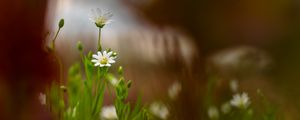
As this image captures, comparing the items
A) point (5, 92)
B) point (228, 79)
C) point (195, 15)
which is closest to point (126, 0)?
point (195, 15)

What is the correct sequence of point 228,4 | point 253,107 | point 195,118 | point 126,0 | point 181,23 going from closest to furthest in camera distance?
point 195,118, point 253,107, point 181,23, point 126,0, point 228,4

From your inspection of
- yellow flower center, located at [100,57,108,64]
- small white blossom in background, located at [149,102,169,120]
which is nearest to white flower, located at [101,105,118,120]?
small white blossom in background, located at [149,102,169,120]

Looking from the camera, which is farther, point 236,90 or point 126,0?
point 126,0

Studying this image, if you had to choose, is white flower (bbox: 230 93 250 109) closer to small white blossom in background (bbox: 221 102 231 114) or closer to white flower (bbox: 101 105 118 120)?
small white blossom in background (bbox: 221 102 231 114)

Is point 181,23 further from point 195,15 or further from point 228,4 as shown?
point 228,4

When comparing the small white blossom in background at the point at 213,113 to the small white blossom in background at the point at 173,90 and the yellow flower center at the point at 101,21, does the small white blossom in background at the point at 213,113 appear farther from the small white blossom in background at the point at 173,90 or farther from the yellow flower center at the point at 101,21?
the yellow flower center at the point at 101,21

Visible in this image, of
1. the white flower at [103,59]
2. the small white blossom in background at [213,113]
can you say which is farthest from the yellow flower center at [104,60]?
the small white blossom in background at [213,113]
